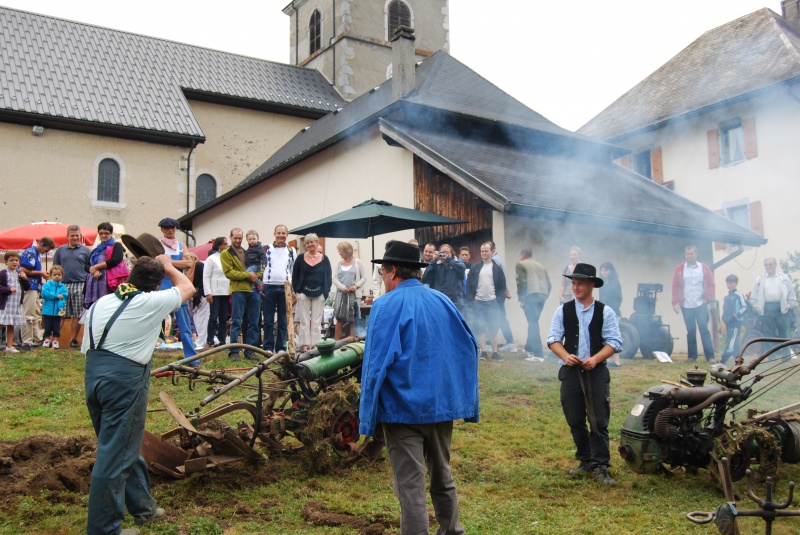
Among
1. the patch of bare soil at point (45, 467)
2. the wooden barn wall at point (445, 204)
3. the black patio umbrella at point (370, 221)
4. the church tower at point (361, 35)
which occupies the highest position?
the church tower at point (361, 35)

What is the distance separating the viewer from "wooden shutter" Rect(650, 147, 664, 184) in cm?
2748

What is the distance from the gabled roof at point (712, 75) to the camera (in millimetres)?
23516

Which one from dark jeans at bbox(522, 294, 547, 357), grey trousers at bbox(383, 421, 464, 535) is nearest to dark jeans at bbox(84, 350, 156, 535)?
grey trousers at bbox(383, 421, 464, 535)

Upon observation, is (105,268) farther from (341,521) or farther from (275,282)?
(341,521)

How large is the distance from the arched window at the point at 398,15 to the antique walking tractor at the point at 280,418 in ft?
111

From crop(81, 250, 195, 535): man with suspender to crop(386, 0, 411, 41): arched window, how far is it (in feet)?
115

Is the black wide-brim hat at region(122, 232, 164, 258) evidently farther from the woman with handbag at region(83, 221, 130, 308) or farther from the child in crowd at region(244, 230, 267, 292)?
the child in crowd at region(244, 230, 267, 292)

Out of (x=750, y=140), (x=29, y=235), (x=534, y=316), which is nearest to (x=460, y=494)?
(x=534, y=316)

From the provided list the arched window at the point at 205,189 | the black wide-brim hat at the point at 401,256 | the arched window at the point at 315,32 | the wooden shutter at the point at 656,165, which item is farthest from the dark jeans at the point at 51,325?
the arched window at the point at 315,32

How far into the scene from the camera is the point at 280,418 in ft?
18.7

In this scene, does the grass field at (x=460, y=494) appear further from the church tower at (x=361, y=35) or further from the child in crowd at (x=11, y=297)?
the church tower at (x=361, y=35)

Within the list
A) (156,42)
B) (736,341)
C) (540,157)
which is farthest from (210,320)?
(156,42)

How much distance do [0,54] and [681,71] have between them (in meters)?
25.8

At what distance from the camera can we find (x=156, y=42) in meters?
31.7
